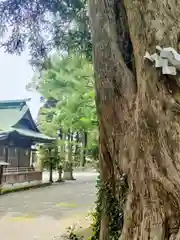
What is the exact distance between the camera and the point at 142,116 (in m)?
1.79

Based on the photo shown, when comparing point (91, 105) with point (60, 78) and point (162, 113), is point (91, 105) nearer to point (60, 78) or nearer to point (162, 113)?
point (60, 78)

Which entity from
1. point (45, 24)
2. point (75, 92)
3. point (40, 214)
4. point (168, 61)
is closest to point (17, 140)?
point (75, 92)

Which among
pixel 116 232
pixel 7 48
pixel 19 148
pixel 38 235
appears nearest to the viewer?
pixel 116 232


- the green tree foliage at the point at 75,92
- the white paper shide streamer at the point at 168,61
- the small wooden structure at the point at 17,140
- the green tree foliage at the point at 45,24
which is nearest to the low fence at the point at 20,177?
the small wooden structure at the point at 17,140

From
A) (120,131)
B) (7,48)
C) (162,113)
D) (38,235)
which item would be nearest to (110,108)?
(120,131)

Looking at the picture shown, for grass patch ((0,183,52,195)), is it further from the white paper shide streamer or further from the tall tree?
the white paper shide streamer

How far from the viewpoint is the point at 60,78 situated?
11.7 metres

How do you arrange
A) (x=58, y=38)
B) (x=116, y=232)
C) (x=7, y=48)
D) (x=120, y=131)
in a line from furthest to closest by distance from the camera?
(x=58, y=38) < (x=7, y=48) < (x=116, y=232) < (x=120, y=131)

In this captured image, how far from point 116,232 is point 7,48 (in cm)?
330

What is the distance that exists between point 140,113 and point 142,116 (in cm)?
3

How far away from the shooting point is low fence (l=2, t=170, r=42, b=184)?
12.8 m

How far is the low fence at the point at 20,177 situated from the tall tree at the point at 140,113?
10903 millimetres

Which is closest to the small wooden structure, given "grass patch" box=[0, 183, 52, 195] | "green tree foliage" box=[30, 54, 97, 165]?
"grass patch" box=[0, 183, 52, 195]

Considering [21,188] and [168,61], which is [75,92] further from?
[168,61]
